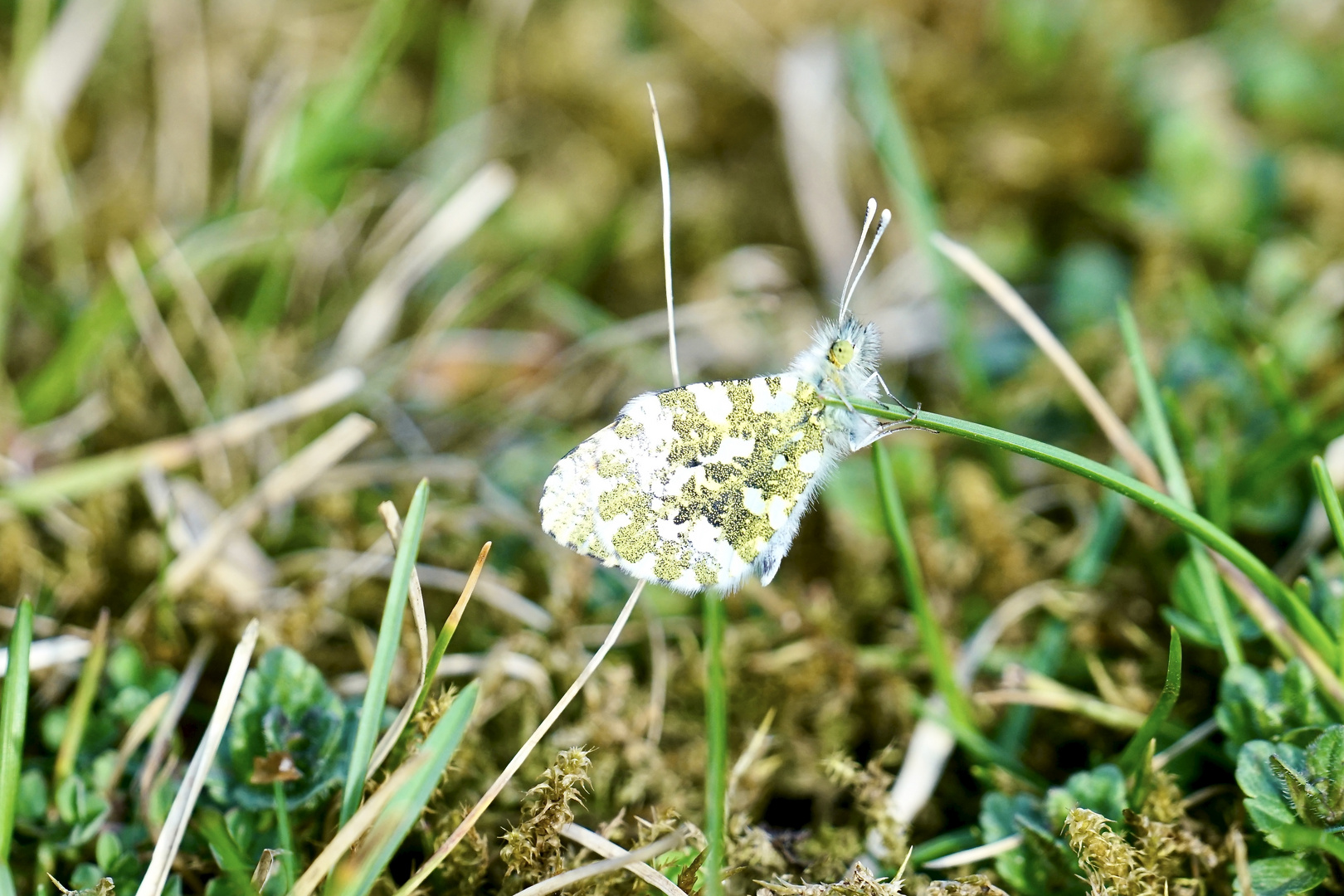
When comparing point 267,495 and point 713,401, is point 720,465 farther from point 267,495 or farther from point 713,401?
point 267,495

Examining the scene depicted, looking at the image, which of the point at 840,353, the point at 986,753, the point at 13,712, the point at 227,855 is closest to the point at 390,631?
the point at 227,855

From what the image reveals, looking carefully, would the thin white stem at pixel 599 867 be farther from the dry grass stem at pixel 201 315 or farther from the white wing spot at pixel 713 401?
the dry grass stem at pixel 201 315

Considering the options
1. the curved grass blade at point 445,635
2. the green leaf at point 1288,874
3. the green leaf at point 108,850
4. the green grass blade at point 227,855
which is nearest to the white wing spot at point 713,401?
the curved grass blade at point 445,635

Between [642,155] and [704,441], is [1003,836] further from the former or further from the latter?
[642,155]

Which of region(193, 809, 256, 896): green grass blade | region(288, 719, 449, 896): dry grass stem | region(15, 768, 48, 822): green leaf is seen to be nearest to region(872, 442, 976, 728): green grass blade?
region(288, 719, 449, 896): dry grass stem

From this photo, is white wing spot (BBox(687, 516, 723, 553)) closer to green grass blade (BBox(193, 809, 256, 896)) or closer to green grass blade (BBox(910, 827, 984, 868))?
green grass blade (BBox(910, 827, 984, 868))

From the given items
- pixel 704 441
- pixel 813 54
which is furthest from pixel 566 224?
pixel 704 441
